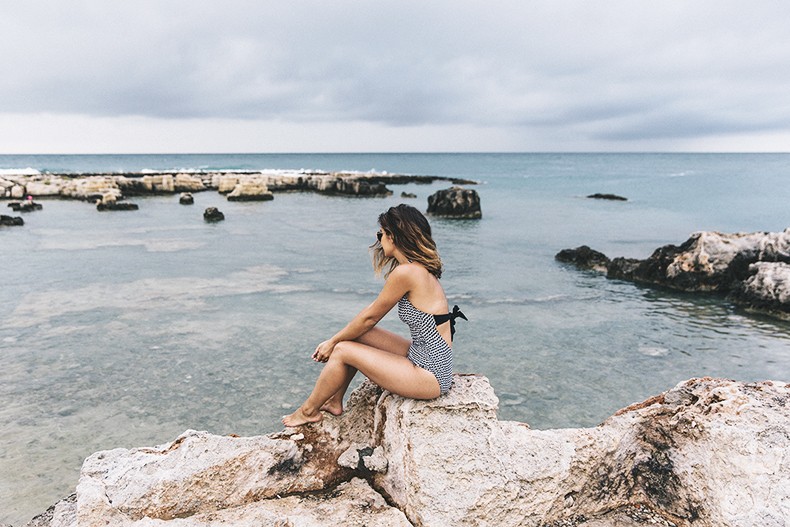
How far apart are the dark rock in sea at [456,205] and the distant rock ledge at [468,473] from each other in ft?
87.2

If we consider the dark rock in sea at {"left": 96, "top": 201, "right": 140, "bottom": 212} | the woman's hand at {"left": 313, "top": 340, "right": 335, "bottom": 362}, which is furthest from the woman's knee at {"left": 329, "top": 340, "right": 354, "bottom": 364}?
the dark rock in sea at {"left": 96, "top": 201, "right": 140, "bottom": 212}

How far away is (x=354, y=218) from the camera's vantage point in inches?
1195

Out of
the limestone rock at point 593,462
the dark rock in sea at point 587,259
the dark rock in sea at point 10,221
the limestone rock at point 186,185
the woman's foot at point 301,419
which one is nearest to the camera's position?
the limestone rock at point 593,462

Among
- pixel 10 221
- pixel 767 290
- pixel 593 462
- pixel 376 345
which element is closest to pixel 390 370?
pixel 376 345

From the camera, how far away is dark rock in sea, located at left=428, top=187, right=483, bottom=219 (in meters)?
30.5

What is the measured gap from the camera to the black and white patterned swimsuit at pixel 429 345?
13.3ft

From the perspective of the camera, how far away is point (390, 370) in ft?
13.4

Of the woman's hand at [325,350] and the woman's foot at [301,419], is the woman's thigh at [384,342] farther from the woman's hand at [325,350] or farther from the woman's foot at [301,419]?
the woman's foot at [301,419]

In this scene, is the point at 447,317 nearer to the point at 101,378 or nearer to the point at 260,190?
the point at 101,378

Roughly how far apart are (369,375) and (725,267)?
1366cm

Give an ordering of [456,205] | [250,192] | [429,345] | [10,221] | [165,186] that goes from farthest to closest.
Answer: [165,186], [250,192], [456,205], [10,221], [429,345]

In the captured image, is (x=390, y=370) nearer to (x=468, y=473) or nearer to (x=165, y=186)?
(x=468, y=473)

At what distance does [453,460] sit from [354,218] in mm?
27093

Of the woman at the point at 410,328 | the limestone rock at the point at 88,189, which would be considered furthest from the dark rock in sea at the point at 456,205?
the woman at the point at 410,328
